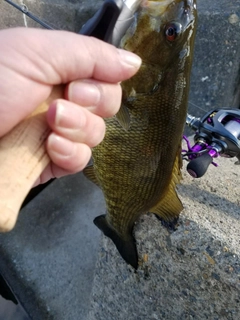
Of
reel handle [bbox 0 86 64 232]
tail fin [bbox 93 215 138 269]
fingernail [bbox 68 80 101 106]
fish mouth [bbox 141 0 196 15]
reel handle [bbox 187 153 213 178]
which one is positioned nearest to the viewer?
reel handle [bbox 0 86 64 232]

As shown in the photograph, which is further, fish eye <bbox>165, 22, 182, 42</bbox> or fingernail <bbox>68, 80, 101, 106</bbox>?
fish eye <bbox>165, 22, 182, 42</bbox>

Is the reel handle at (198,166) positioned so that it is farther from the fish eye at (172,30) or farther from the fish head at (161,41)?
the fish eye at (172,30)

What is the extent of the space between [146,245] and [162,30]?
767mm

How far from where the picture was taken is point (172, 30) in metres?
1.10

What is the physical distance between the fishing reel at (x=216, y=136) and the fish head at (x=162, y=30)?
0.35m

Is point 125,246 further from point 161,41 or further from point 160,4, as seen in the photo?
point 160,4

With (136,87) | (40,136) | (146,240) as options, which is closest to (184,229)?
(146,240)

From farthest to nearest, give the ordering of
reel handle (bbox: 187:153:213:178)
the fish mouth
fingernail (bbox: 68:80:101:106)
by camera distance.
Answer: reel handle (bbox: 187:153:213:178) < the fish mouth < fingernail (bbox: 68:80:101:106)

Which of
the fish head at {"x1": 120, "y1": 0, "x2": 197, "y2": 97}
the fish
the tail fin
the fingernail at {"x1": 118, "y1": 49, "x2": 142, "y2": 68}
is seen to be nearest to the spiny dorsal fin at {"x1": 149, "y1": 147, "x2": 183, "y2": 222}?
the fish

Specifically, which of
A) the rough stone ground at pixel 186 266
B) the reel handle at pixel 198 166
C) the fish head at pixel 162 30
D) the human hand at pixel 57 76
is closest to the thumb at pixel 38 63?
the human hand at pixel 57 76

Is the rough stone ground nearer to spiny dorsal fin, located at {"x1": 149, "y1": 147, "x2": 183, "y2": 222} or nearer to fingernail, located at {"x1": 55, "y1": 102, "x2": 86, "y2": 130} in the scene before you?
spiny dorsal fin, located at {"x1": 149, "y1": 147, "x2": 183, "y2": 222}

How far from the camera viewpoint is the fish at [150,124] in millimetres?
1109

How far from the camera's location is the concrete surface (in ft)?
4.30

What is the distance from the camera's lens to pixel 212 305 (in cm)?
131
